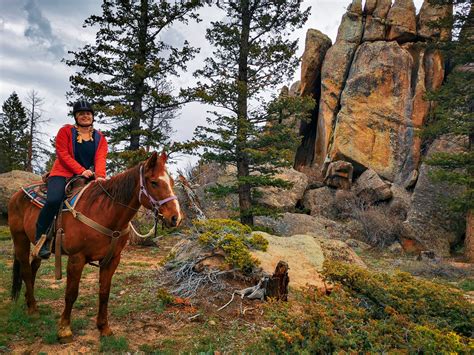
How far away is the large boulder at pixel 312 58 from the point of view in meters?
29.4

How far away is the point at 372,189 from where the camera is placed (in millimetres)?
22156

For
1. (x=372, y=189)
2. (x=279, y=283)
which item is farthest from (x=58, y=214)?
(x=372, y=189)

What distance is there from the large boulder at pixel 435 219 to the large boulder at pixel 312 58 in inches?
575

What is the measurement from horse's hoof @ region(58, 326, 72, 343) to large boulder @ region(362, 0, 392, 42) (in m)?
29.2

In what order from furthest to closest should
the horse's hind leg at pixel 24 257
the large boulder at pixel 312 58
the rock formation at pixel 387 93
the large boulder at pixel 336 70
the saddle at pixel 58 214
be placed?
the large boulder at pixel 312 58
the large boulder at pixel 336 70
the rock formation at pixel 387 93
the horse's hind leg at pixel 24 257
the saddle at pixel 58 214

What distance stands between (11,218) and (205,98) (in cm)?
889

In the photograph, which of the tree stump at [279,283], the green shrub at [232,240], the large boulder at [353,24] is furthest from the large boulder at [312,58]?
the tree stump at [279,283]

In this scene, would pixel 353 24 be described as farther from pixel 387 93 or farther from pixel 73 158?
pixel 73 158

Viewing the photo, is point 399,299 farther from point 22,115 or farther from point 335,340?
point 22,115

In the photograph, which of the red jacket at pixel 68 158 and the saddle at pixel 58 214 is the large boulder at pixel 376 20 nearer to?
the red jacket at pixel 68 158

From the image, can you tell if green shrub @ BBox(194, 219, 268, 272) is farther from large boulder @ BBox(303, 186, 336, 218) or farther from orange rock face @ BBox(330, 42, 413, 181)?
orange rock face @ BBox(330, 42, 413, 181)

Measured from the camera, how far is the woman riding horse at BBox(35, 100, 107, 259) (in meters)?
4.79

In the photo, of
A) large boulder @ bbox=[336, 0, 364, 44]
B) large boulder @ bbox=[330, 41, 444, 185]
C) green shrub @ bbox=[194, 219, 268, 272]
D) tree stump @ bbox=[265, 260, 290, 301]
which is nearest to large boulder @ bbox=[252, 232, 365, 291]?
green shrub @ bbox=[194, 219, 268, 272]

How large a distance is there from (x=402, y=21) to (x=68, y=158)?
2868cm
